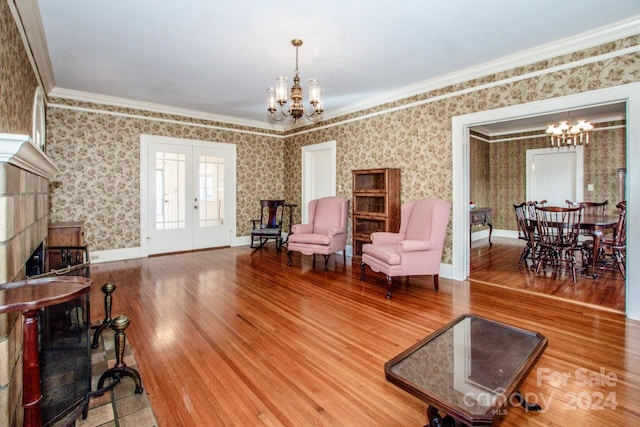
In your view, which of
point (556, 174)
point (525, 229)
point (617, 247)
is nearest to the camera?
point (617, 247)

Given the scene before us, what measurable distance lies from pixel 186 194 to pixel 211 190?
49 centimetres

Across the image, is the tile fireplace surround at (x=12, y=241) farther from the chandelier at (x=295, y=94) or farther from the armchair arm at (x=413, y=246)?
the armchair arm at (x=413, y=246)

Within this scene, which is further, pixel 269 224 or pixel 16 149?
pixel 269 224

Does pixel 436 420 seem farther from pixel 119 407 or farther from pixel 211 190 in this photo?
pixel 211 190

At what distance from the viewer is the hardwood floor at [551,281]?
3.35 metres

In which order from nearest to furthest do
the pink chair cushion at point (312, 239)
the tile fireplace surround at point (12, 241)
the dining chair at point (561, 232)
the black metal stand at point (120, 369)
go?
the tile fireplace surround at point (12, 241), the black metal stand at point (120, 369), the dining chair at point (561, 232), the pink chair cushion at point (312, 239)

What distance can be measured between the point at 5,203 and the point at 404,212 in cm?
376

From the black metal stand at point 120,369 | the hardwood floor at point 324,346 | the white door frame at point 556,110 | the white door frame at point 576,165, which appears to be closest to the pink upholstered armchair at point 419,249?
the hardwood floor at point 324,346

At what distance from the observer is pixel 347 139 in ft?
18.5

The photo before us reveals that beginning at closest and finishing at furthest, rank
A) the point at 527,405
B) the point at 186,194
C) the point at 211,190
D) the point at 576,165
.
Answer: the point at 527,405, the point at 186,194, the point at 211,190, the point at 576,165

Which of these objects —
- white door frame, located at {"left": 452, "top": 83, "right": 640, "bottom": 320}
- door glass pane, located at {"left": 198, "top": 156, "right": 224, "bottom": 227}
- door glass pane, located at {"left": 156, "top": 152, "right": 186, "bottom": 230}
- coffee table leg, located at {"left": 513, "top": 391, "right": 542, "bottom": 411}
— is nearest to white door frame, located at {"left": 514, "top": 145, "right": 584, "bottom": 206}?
white door frame, located at {"left": 452, "top": 83, "right": 640, "bottom": 320}

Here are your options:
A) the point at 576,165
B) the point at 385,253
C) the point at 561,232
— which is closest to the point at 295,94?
the point at 385,253

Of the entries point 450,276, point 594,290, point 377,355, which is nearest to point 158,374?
point 377,355

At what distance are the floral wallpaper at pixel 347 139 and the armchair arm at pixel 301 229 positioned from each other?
0.96 metres
